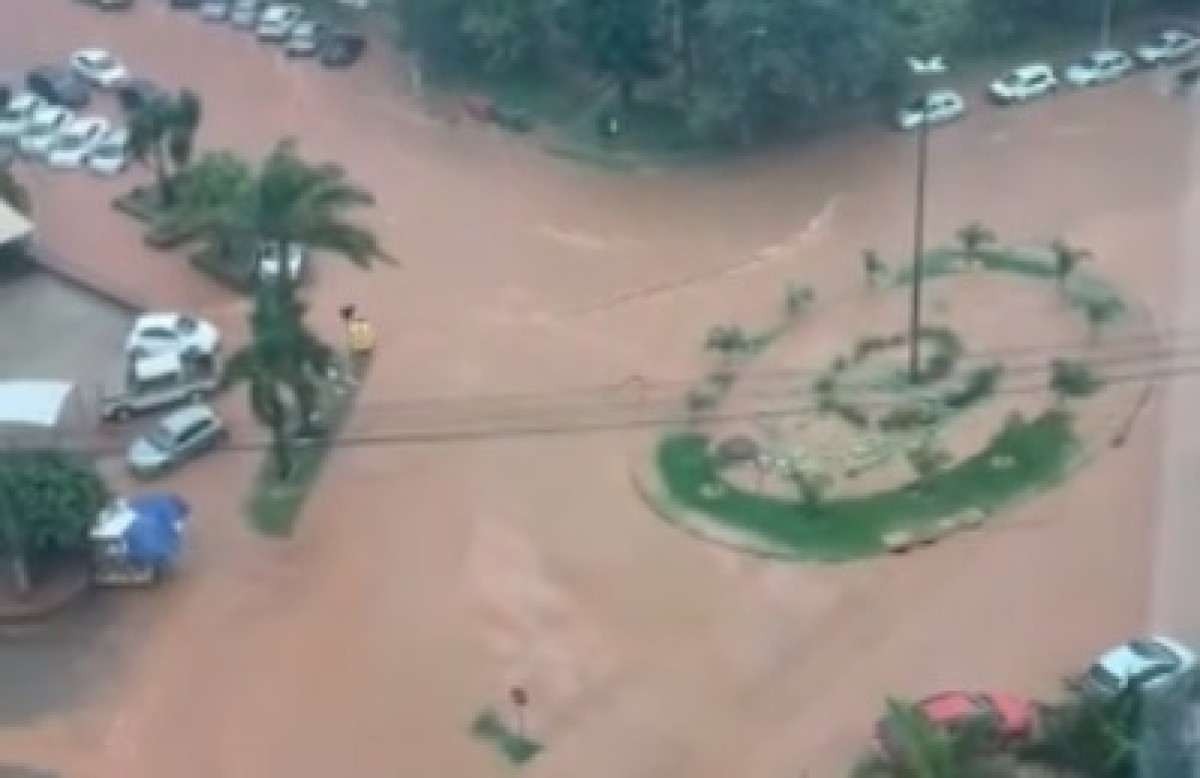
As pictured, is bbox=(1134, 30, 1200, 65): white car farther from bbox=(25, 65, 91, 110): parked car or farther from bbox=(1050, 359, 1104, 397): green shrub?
bbox=(25, 65, 91, 110): parked car

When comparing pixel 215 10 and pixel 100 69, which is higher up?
pixel 215 10

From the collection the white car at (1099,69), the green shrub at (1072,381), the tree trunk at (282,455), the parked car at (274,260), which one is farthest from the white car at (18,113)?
the green shrub at (1072,381)

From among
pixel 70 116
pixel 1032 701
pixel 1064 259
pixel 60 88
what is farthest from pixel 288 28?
pixel 1032 701

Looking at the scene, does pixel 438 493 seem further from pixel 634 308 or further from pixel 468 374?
pixel 634 308

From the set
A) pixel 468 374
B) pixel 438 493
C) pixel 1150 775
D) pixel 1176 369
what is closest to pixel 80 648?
pixel 438 493

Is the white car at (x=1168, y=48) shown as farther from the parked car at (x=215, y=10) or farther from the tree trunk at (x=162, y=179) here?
the parked car at (x=215, y=10)

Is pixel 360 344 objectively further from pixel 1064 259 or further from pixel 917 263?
pixel 1064 259
